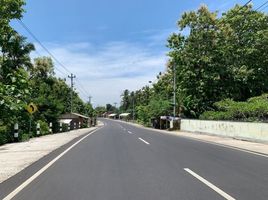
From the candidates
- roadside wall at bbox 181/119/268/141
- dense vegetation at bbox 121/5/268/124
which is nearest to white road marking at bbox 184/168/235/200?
roadside wall at bbox 181/119/268/141

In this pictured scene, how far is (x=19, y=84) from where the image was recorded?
2016 centimetres

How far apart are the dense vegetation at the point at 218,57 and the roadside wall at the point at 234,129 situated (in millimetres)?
10753

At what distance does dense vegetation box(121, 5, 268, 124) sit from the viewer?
59812 mm

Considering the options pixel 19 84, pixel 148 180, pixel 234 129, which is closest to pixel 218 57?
pixel 234 129

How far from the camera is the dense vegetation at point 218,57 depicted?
59812 millimetres

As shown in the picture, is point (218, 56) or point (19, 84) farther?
point (218, 56)

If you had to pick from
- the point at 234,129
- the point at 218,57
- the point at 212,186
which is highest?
the point at 218,57

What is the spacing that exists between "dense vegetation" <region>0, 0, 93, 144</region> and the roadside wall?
1411 cm

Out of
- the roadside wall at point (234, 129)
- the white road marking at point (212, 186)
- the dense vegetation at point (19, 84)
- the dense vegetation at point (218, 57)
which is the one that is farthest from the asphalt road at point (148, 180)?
the dense vegetation at point (218, 57)

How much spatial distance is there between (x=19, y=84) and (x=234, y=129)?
18700 mm

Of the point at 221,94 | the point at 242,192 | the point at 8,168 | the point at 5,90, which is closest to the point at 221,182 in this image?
the point at 242,192

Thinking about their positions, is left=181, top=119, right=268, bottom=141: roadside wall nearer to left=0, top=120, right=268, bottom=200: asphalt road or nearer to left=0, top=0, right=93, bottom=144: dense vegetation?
left=0, top=120, right=268, bottom=200: asphalt road

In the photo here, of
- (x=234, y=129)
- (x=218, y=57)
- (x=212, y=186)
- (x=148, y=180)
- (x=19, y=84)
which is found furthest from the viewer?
(x=218, y=57)

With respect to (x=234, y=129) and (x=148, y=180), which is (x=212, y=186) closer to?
(x=148, y=180)
